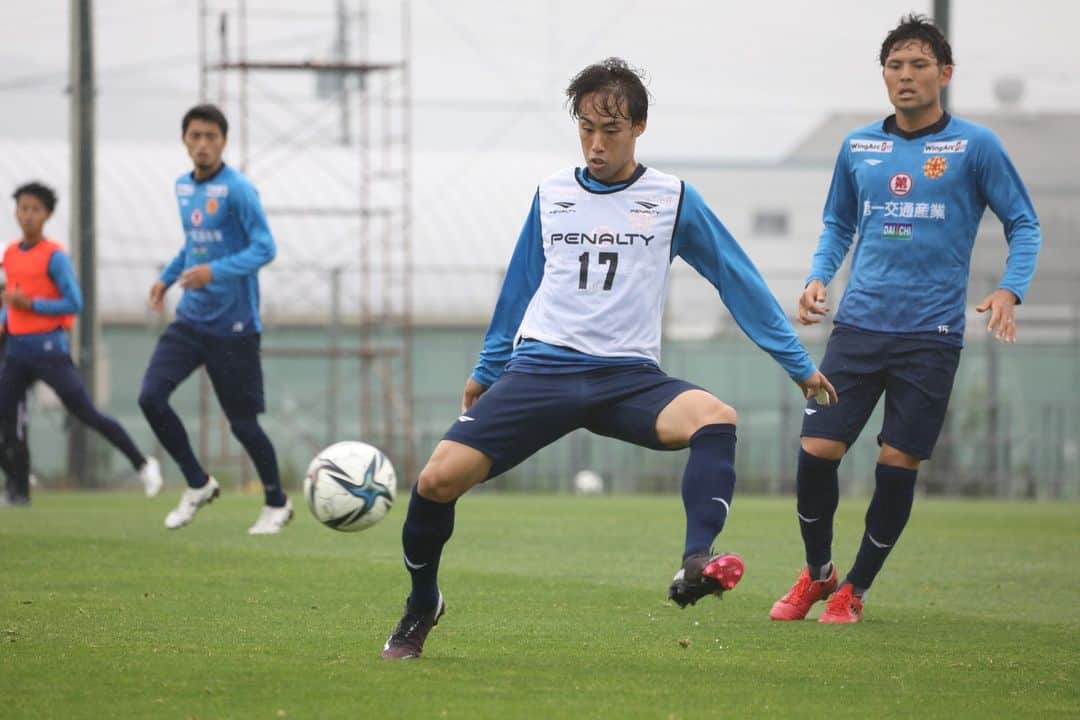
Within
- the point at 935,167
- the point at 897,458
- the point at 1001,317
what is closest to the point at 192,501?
the point at 897,458

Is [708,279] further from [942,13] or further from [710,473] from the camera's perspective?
[942,13]

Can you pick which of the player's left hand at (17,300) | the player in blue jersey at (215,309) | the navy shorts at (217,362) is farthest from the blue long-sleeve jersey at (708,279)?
the player's left hand at (17,300)

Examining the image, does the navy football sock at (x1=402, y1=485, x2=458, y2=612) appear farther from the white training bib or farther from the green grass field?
the white training bib

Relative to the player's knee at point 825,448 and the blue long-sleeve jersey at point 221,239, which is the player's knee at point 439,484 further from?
the blue long-sleeve jersey at point 221,239

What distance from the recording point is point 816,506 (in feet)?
25.6

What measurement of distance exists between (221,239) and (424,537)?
5692mm

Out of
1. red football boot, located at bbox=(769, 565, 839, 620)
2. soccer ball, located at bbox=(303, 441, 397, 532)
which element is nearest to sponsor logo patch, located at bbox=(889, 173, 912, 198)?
red football boot, located at bbox=(769, 565, 839, 620)

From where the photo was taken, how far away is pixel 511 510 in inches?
633

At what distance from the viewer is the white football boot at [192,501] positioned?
11469mm

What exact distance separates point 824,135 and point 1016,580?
3537cm

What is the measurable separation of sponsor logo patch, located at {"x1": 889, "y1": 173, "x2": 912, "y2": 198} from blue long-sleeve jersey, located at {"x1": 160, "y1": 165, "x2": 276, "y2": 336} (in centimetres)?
468

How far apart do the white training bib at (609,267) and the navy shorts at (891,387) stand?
6.11ft

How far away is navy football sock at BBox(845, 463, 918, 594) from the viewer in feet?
25.2

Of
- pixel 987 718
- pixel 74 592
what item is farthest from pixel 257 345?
pixel 987 718
